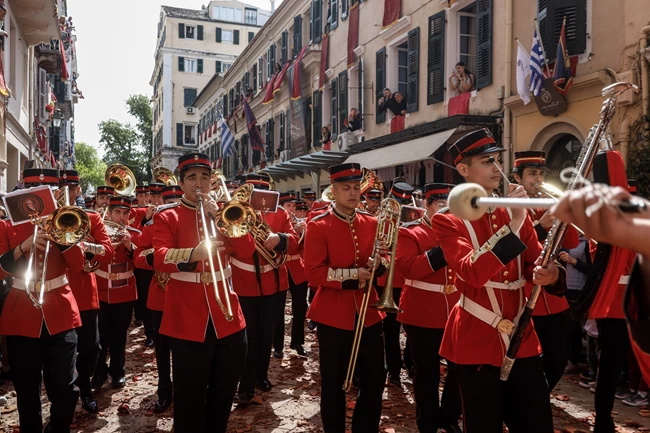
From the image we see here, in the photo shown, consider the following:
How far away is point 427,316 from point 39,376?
3.09 meters

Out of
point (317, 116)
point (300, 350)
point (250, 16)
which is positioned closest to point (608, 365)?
point (300, 350)

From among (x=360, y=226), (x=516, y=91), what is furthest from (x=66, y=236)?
(x=516, y=91)

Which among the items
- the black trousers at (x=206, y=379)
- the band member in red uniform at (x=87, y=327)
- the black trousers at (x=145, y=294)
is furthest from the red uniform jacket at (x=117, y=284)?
the black trousers at (x=206, y=379)

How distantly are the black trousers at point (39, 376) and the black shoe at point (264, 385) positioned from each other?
2.45m

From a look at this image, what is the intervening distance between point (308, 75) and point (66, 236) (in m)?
→ 22.5

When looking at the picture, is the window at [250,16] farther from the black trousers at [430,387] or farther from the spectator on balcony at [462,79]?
the black trousers at [430,387]

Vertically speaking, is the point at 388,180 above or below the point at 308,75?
below

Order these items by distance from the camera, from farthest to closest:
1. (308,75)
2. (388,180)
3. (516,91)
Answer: (308,75), (388,180), (516,91)

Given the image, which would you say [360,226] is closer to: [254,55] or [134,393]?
[134,393]

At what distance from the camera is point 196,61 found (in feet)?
204

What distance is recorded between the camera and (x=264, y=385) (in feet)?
22.1

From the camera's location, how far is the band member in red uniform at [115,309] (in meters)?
6.88

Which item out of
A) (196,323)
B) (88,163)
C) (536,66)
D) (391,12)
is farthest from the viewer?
(88,163)

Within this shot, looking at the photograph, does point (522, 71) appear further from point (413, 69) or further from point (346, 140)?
point (346, 140)
